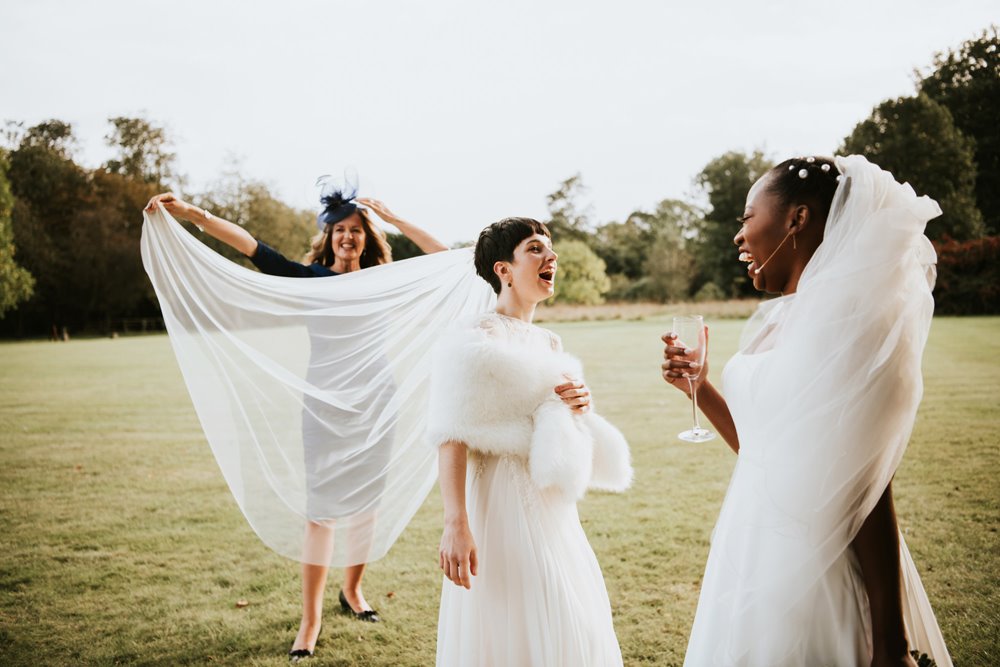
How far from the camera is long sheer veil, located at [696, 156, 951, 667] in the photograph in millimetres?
1561

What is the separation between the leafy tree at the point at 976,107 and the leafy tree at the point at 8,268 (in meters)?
57.0

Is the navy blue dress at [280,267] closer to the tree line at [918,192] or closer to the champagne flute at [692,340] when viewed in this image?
the champagne flute at [692,340]

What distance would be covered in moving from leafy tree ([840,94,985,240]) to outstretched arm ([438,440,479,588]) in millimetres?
40632

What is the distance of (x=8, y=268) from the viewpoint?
37.4 m

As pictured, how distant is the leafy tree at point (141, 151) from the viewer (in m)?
53.1

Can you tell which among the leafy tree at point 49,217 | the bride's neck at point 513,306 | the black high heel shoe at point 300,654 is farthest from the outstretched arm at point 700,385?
the leafy tree at point 49,217

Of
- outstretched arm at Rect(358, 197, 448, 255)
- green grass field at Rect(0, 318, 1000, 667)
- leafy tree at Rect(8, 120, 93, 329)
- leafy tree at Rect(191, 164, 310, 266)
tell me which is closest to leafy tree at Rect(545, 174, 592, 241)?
leafy tree at Rect(191, 164, 310, 266)

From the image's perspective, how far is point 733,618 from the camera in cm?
171

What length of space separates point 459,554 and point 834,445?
4.32 ft

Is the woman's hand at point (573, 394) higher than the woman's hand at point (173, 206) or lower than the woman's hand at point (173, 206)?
lower

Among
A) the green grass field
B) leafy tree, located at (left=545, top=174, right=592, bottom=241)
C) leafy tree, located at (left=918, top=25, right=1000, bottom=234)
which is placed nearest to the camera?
the green grass field

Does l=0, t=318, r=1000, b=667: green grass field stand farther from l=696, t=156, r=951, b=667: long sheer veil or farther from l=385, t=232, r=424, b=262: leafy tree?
l=385, t=232, r=424, b=262: leafy tree

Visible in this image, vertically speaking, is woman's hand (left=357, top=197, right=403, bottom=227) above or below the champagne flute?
above

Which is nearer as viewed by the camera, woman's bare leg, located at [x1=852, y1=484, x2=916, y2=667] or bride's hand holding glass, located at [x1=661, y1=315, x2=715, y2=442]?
woman's bare leg, located at [x1=852, y1=484, x2=916, y2=667]
